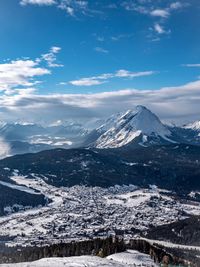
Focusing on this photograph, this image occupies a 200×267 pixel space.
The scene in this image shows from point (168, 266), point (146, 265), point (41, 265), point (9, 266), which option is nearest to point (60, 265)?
point (41, 265)

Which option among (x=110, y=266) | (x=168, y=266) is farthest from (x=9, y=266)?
(x=168, y=266)

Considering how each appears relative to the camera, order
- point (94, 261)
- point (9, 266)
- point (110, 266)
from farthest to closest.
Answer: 1. point (94, 261)
2. point (110, 266)
3. point (9, 266)

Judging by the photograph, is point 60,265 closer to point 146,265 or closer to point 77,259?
point 77,259

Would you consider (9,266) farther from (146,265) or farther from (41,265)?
(146,265)

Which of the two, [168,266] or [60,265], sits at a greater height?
[60,265]

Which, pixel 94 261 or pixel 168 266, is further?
pixel 168 266

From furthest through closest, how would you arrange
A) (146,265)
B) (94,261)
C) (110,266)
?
(146,265)
(94,261)
(110,266)

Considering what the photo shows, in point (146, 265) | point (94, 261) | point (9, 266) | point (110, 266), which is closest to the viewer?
point (9, 266)

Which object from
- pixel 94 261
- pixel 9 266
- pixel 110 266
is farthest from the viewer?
pixel 94 261

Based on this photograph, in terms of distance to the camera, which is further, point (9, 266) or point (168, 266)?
point (168, 266)
